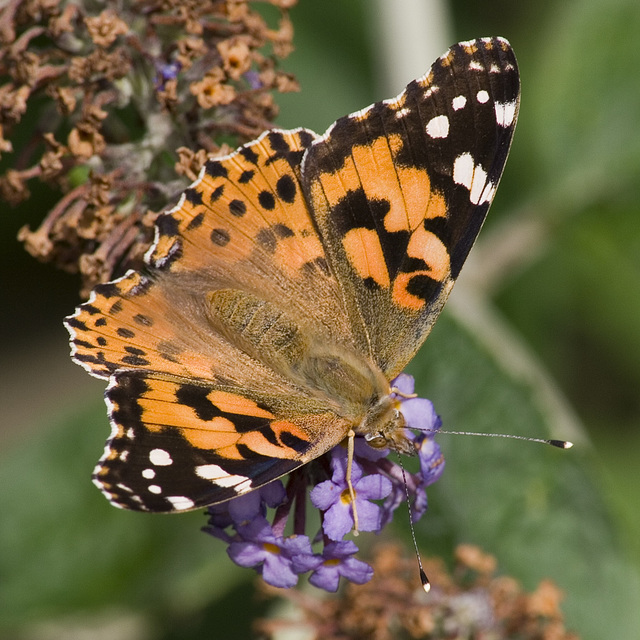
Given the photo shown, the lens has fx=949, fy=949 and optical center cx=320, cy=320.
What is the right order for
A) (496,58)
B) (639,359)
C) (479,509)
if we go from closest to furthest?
1. (496,58)
2. (479,509)
3. (639,359)

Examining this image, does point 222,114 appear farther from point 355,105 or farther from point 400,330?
point 355,105

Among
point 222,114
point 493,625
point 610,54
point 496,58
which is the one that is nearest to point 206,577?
point 493,625

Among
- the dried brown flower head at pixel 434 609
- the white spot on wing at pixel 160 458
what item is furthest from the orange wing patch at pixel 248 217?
the dried brown flower head at pixel 434 609

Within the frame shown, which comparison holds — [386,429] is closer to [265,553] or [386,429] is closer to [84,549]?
[265,553]

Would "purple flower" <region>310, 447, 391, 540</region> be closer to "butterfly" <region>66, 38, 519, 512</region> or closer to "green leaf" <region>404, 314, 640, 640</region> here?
"butterfly" <region>66, 38, 519, 512</region>

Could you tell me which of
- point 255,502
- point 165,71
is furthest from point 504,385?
point 165,71

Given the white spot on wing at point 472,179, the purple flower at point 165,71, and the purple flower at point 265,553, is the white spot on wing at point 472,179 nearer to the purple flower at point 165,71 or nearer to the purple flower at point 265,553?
the purple flower at point 165,71
